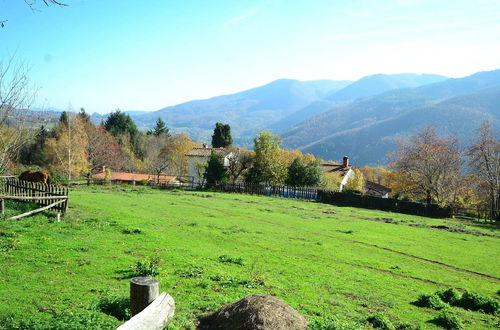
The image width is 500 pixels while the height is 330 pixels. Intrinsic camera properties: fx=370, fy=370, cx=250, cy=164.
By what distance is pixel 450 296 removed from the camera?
1274cm

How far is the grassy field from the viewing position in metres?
→ 10.2

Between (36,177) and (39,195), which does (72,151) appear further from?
(39,195)

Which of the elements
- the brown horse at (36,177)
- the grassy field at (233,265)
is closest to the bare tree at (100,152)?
the brown horse at (36,177)

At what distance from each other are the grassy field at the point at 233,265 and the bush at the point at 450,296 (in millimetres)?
544

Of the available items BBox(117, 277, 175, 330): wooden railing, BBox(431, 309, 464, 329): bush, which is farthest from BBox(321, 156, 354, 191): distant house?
BBox(117, 277, 175, 330): wooden railing

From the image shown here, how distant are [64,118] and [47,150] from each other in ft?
40.0

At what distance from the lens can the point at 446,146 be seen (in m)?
62.1

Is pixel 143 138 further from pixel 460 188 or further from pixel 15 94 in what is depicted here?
pixel 15 94

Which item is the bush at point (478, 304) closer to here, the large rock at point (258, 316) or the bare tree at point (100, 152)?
the large rock at point (258, 316)

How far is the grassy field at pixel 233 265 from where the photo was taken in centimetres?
1017

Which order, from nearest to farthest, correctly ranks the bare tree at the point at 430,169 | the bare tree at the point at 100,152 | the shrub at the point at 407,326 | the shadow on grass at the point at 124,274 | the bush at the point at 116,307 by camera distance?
the bush at the point at 116,307 < the shrub at the point at 407,326 < the shadow on grass at the point at 124,274 < the bare tree at the point at 430,169 < the bare tree at the point at 100,152

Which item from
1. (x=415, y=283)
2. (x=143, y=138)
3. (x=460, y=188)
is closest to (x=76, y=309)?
(x=415, y=283)

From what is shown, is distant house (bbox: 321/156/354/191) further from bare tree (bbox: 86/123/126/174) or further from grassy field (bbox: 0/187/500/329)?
grassy field (bbox: 0/187/500/329)

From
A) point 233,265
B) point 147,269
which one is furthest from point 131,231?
point 147,269
